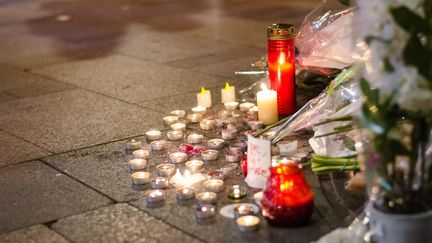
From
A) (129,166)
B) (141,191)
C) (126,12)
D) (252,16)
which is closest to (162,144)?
(129,166)

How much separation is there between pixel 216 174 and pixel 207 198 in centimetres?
34

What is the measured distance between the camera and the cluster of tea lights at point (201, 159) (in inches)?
153

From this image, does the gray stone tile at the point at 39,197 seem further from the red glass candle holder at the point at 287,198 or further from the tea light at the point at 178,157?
the red glass candle holder at the point at 287,198

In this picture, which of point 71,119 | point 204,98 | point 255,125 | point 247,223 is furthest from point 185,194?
point 71,119

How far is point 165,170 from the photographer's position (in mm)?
4289

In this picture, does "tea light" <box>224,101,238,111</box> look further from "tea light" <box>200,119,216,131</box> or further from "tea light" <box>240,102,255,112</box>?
"tea light" <box>200,119,216,131</box>

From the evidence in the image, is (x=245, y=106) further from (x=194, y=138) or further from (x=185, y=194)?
(x=185, y=194)

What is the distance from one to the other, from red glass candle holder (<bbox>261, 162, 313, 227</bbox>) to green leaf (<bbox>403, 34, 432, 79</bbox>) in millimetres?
804

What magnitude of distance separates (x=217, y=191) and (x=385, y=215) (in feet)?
3.68

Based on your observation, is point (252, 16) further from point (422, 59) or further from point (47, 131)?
point (422, 59)

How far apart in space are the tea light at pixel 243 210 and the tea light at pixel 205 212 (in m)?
0.10

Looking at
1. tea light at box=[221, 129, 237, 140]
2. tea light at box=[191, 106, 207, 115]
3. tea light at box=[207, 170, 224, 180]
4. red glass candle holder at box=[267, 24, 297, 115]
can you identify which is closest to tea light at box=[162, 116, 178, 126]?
tea light at box=[191, 106, 207, 115]

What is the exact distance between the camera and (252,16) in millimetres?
9797

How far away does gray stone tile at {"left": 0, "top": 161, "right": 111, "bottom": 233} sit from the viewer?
12.9 ft
